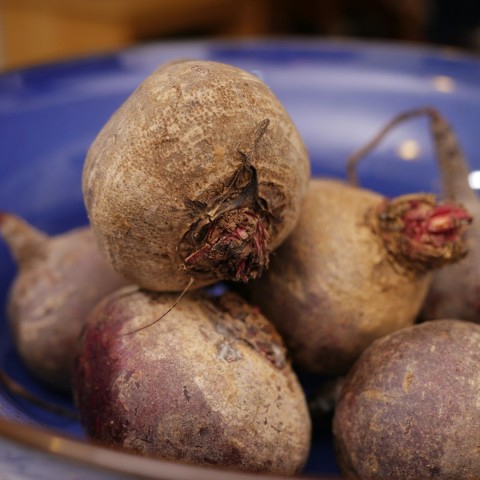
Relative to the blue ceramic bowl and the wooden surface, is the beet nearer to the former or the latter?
the blue ceramic bowl

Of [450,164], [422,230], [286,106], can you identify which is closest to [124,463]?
[422,230]

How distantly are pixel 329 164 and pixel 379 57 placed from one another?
1.07 ft

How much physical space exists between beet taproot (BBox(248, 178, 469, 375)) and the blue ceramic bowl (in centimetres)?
13

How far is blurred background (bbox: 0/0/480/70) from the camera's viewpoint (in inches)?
86.8

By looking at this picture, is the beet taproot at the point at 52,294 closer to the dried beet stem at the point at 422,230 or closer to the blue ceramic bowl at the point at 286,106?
the blue ceramic bowl at the point at 286,106

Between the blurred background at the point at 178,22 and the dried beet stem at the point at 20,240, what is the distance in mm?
1066

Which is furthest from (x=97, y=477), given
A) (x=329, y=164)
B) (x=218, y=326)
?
(x=329, y=164)

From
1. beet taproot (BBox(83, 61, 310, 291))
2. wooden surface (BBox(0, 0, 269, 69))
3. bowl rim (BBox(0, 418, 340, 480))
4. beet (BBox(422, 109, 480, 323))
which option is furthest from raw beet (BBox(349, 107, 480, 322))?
wooden surface (BBox(0, 0, 269, 69))

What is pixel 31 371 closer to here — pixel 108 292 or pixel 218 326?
pixel 108 292


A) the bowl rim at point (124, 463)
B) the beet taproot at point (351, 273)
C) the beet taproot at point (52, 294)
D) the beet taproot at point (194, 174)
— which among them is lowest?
the beet taproot at point (52, 294)

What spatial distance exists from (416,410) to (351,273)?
Result: 19 centimetres

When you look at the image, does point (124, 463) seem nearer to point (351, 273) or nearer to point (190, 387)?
point (190, 387)

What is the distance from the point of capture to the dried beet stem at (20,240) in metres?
0.98

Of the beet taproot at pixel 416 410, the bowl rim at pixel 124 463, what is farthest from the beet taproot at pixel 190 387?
the bowl rim at pixel 124 463
